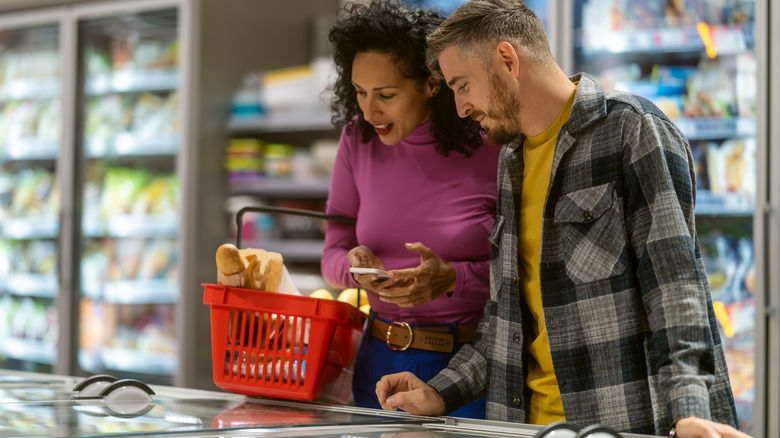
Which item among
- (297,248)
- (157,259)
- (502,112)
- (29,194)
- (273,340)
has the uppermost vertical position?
(502,112)

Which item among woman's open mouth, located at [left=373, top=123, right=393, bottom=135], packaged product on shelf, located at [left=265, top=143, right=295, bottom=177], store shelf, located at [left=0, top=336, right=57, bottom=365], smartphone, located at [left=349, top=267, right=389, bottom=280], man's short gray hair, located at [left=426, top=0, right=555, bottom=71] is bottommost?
store shelf, located at [left=0, top=336, right=57, bottom=365]

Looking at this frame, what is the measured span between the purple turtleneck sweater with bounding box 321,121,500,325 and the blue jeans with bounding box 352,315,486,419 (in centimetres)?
8

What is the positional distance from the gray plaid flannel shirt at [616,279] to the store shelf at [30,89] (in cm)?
397

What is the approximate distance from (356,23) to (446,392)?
0.85 m

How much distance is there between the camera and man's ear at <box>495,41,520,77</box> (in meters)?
1.38

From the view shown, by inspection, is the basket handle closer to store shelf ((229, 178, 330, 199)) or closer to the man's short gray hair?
the man's short gray hair

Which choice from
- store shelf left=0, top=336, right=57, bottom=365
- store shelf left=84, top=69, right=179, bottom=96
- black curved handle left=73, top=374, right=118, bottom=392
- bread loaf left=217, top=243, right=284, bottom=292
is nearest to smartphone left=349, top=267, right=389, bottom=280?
bread loaf left=217, top=243, right=284, bottom=292

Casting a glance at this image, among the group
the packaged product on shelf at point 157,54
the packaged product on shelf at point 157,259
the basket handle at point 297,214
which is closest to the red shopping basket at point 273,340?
the basket handle at point 297,214

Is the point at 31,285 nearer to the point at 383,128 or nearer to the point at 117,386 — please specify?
the point at 117,386

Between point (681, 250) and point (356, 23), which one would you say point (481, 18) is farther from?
point (681, 250)

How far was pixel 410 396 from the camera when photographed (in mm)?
1396

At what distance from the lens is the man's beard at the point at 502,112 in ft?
4.64

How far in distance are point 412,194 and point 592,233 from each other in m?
0.50

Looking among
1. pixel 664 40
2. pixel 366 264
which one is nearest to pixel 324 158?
pixel 664 40
